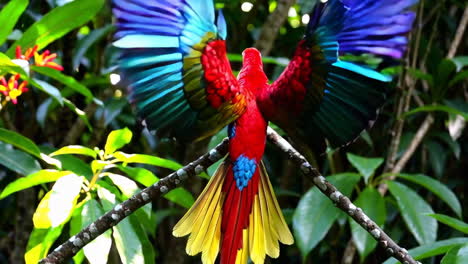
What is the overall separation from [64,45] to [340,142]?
1.01 m

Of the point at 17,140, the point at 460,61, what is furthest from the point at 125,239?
the point at 460,61

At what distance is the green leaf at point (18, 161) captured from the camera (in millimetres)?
Result: 1163

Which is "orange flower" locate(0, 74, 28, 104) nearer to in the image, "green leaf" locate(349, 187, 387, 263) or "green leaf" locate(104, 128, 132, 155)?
"green leaf" locate(104, 128, 132, 155)

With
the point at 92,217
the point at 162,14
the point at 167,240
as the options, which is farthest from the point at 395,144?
the point at 162,14

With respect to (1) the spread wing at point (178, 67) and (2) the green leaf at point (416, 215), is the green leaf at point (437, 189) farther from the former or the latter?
(1) the spread wing at point (178, 67)

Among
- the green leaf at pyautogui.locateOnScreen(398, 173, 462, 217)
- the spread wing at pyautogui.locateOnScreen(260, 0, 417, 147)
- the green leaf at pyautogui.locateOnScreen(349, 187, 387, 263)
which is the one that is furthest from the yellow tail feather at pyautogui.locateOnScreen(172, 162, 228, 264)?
Answer: the green leaf at pyautogui.locateOnScreen(398, 173, 462, 217)

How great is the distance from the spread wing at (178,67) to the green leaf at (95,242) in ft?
0.87

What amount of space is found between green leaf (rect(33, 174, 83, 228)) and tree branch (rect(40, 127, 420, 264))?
0.31 feet

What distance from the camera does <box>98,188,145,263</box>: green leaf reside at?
0.95 metres

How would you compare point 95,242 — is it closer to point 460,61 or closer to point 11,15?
point 11,15

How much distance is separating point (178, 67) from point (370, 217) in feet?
2.53

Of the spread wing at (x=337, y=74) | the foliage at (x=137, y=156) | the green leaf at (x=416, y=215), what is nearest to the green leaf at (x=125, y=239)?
the foliage at (x=137, y=156)

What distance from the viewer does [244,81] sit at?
0.75 meters

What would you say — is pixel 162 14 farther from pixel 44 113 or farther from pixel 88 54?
pixel 88 54
